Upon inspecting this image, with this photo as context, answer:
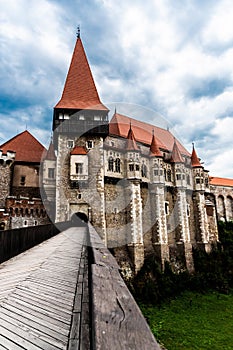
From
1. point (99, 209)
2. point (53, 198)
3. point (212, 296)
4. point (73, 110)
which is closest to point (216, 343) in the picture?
point (212, 296)

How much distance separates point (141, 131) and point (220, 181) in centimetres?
2026

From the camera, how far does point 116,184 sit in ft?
72.5

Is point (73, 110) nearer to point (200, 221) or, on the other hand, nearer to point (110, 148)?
point (110, 148)

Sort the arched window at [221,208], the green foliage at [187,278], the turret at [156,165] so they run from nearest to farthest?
1. the green foliage at [187,278]
2. the turret at [156,165]
3. the arched window at [221,208]

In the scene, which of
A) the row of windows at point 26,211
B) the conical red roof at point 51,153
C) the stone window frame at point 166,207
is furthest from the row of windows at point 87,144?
the stone window frame at point 166,207

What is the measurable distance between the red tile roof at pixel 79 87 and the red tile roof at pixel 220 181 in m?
24.8

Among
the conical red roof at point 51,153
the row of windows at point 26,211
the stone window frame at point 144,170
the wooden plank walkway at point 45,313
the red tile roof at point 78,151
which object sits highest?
the conical red roof at point 51,153

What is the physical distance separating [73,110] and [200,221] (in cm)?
1736

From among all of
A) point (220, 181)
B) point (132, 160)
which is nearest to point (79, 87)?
point (132, 160)

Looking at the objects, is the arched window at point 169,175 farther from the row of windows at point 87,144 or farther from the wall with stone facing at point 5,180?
the wall with stone facing at point 5,180

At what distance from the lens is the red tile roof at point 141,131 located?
2555 cm

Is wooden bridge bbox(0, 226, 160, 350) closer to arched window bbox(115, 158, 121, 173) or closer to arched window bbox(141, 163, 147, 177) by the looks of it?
arched window bbox(115, 158, 121, 173)

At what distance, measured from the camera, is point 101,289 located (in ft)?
4.70

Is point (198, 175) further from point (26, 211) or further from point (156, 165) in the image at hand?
point (26, 211)
